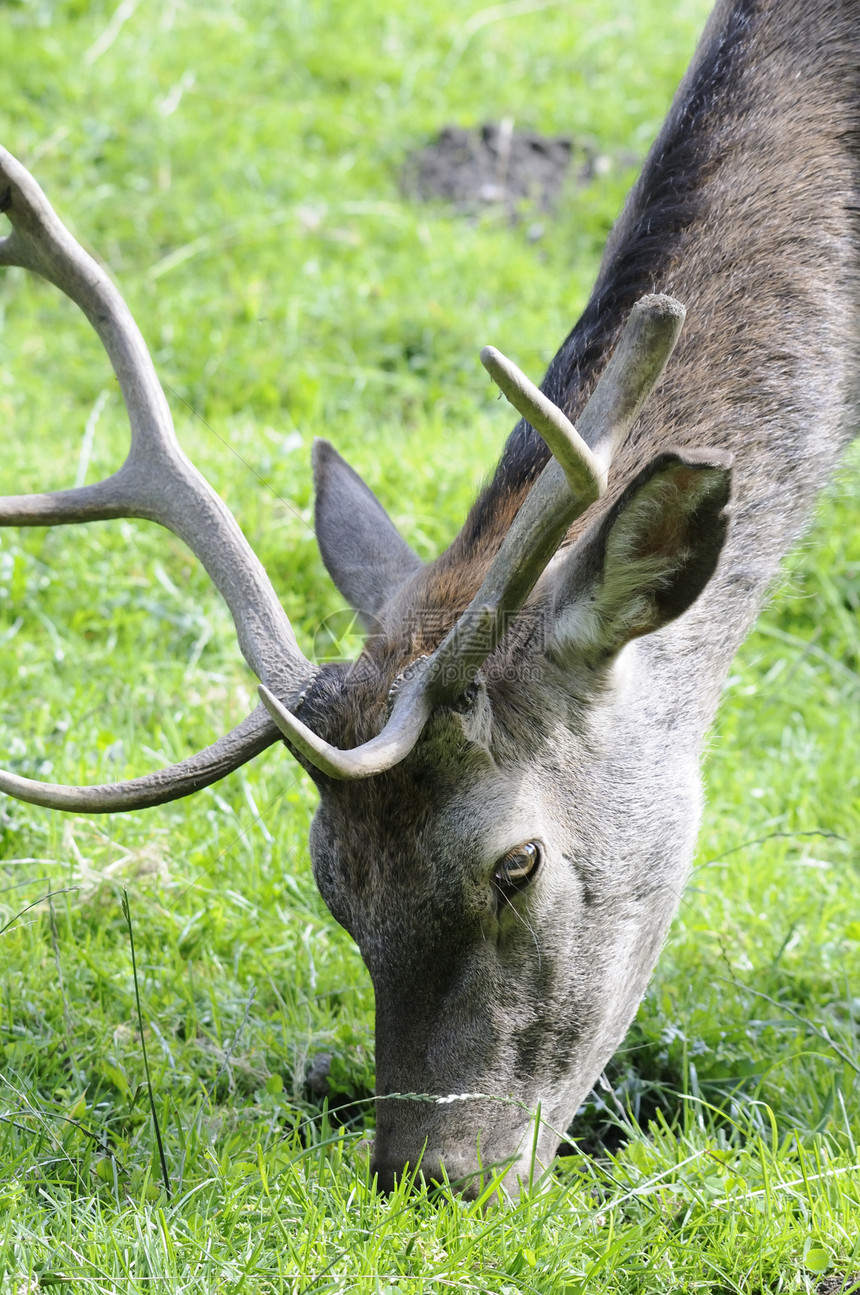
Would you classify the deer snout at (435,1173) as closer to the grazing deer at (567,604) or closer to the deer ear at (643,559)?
the grazing deer at (567,604)

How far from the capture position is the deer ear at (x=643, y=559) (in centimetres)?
290

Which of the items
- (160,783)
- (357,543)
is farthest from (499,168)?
(160,783)

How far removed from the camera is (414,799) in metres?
3.12

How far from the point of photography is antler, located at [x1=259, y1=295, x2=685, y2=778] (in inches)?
109


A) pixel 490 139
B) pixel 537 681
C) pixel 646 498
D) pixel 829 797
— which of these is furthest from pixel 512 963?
pixel 490 139

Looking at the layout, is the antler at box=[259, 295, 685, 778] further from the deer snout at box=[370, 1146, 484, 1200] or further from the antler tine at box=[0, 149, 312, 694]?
the deer snout at box=[370, 1146, 484, 1200]

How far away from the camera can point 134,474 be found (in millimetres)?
3713

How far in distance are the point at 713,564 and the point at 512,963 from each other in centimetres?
97

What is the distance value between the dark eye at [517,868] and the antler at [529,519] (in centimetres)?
36

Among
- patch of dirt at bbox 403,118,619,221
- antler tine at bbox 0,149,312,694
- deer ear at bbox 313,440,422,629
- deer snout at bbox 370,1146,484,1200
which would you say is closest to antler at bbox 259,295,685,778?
antler tine at bbox 0,149,312,694

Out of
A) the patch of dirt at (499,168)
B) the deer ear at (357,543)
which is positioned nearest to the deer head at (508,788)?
the deer ear at (357,543)

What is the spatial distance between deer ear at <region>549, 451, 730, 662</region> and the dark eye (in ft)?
1.43

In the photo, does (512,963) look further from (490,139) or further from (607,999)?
(490,139)

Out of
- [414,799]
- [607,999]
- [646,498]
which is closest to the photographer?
[646,498]
